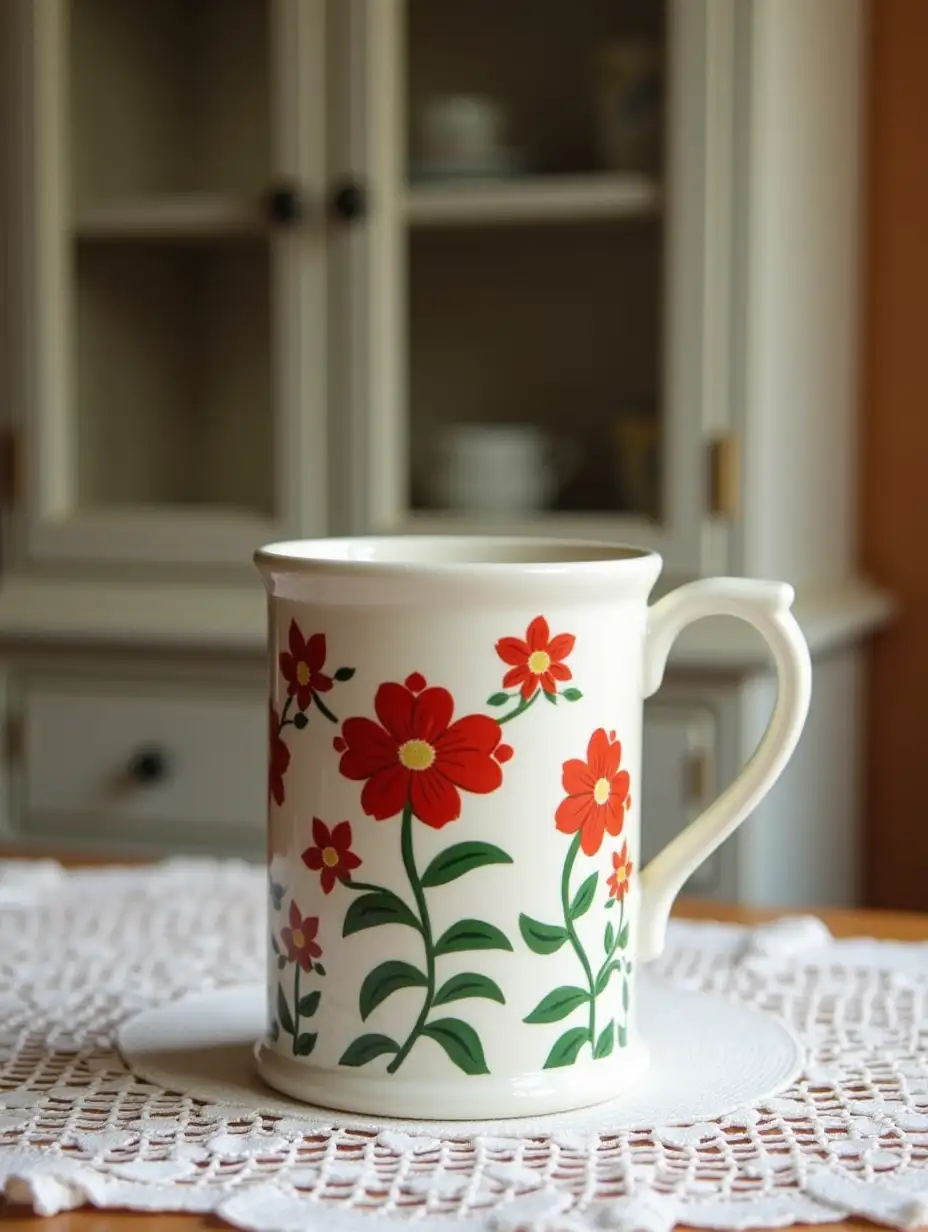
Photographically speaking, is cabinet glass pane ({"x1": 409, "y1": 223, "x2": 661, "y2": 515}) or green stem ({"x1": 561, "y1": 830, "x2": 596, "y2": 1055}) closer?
green stem ({"x1": 561, "y1": 830, "x2": 596, "y2": 1055})

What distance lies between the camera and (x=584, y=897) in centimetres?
48

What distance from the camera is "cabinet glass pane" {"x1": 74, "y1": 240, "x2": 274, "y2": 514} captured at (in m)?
1.57

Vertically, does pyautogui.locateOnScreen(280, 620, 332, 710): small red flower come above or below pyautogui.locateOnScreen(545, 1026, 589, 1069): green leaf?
above

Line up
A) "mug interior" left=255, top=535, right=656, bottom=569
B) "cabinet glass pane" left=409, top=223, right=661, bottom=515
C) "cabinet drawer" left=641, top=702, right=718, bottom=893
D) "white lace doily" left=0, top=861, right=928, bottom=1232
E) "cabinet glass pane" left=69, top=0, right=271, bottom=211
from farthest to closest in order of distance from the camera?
1. "cabinet glass pane" left=69, top=0, right=271, bottom=211
2. "cabinet glass pane" left=409, top=223, right=661, bottom=515
3. "cabinet drawer" left=641, top=702, right=718, bottom=893
4. "mug interior" left=255, top=535, right=656, bottom=569
5. "white lace doily" left=0, top=861, right=928, bottom=1232

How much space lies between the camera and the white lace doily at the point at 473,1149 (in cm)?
40

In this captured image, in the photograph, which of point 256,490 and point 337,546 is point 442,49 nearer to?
point 256,490

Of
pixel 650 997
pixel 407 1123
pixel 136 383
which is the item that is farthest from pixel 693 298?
pixel 407 1123

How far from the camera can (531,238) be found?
5.08 feet

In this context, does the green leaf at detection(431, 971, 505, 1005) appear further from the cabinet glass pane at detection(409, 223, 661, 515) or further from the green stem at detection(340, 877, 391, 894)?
the cabinet glass pane at detection(409, 223, 661, 515)

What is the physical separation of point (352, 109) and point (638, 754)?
1.02 meters

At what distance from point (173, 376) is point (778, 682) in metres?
1.28

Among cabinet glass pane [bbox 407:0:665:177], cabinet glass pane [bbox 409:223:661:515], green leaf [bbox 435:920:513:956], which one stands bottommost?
green leaf [bbox 435:920:513:956]

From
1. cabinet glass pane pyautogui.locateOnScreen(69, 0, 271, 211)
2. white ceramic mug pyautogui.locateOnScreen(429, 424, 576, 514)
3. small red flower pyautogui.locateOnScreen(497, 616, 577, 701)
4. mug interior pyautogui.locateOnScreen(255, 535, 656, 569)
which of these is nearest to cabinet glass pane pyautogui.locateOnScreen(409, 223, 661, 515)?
white ceramic mug pyautogui.locateOnScreen(429, 424, 576, 514)

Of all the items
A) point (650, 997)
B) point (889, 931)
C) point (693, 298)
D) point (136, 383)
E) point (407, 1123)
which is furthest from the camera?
point (136, 383)
